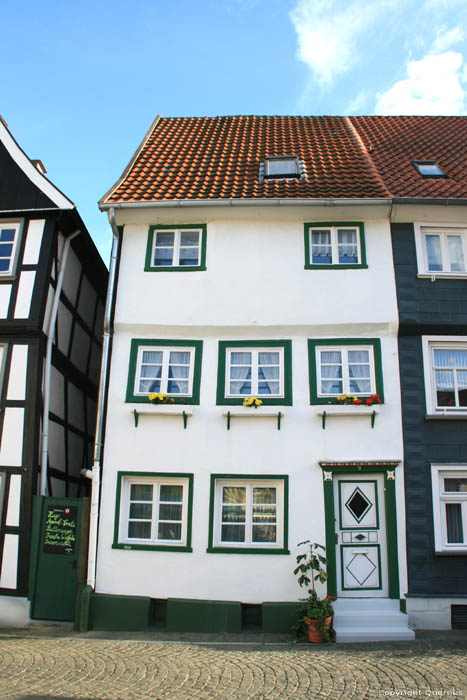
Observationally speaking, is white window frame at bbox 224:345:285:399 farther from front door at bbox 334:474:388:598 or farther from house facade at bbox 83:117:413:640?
front door at bbox 334:474:388:598

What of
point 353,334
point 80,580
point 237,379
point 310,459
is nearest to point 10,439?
point 80,580

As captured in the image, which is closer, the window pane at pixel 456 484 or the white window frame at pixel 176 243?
the window pane at pixel 456 484

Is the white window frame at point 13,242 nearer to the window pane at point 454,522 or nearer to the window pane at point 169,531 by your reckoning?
the window pane at point 169,531

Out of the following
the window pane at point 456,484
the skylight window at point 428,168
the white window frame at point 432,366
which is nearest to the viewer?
the window pane at point 456,484

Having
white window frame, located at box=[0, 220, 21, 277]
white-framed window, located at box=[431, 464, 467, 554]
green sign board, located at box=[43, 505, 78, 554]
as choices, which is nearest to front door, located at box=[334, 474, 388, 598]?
white-framed window, located at box=[431, 464, 467, 554]

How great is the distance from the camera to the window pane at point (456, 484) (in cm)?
1031

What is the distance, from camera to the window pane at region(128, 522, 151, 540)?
10.4 metres

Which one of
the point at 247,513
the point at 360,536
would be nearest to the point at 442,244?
the point at 360,536

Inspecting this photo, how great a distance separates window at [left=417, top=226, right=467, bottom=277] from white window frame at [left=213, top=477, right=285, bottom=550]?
526 centimetres

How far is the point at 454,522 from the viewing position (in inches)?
401

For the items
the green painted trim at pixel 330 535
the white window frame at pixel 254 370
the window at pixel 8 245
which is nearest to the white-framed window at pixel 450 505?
the green painted trim at pixel 330 535

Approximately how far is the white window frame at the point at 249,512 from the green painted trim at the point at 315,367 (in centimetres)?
174

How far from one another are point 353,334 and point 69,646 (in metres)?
7.32

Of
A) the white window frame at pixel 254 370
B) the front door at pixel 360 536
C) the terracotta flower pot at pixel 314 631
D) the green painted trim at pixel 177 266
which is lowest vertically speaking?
the terracotta flower pot at pixel 314 631
